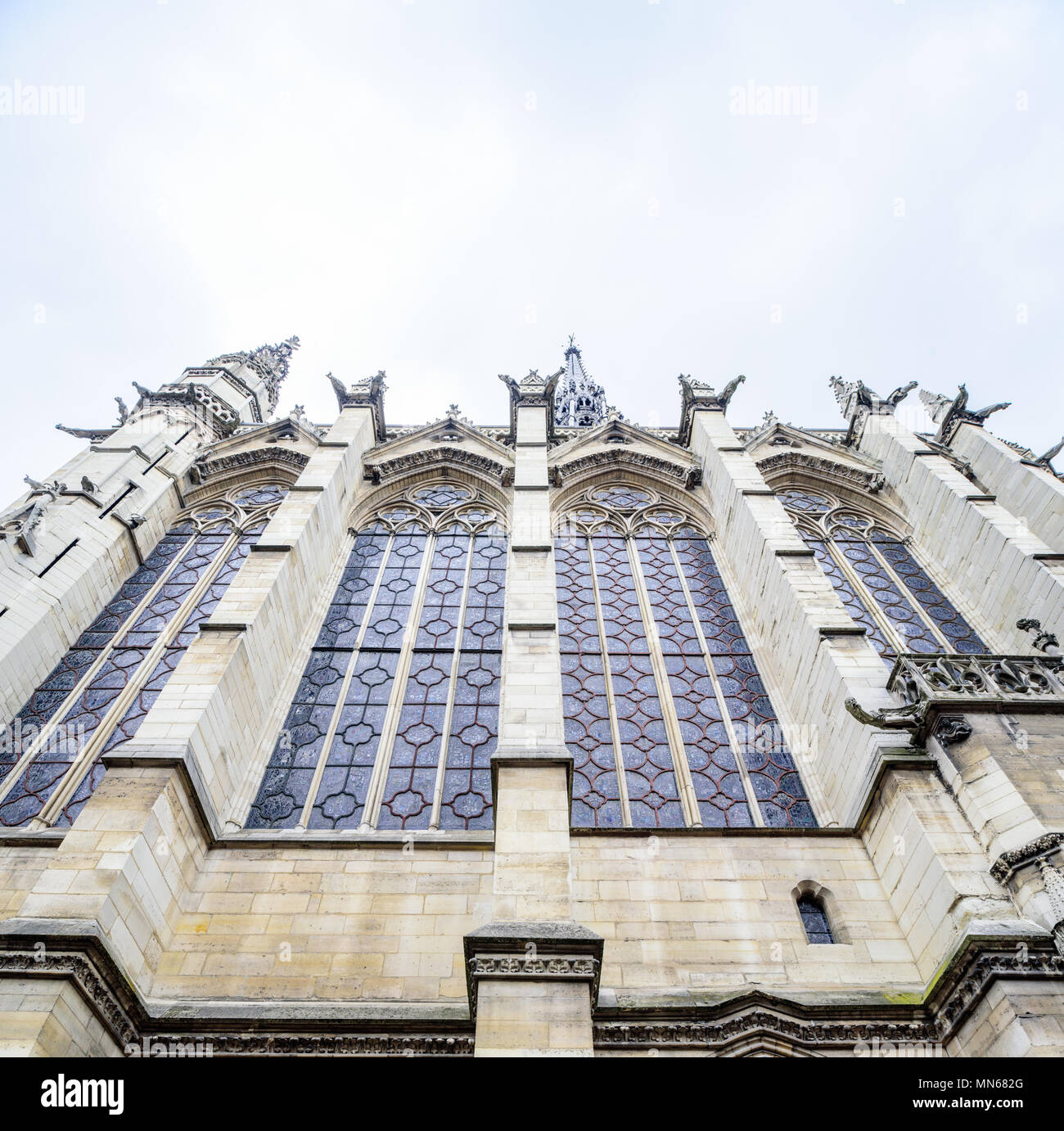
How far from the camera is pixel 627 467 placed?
15820 millimetres

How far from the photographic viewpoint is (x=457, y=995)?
6672mm

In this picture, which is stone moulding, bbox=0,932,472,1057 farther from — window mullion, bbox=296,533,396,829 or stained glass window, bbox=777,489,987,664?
stained glass window, bbox=777,489,987,664

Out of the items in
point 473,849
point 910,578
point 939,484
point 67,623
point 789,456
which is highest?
point 789,456

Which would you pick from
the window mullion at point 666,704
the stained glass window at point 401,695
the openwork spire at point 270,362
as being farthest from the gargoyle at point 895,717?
the openwork spire at point 270,362

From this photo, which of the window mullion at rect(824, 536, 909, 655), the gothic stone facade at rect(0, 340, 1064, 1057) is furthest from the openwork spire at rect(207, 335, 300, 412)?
the window mullion at rect(824, 536, 909, 655)

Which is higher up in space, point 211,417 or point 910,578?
point 211,417

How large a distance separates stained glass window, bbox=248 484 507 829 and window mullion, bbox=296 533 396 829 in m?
0.02

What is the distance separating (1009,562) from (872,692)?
435 centimetres

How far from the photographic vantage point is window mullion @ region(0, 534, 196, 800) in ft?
30.5

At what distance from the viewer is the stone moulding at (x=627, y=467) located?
49.3 feet

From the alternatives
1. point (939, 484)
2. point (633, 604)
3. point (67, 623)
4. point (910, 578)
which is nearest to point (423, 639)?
point (633, 604)

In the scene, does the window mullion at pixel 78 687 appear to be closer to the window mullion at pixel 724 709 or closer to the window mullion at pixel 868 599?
the window mullion at pixel 724 709

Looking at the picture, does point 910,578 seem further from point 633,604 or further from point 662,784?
point 662,784

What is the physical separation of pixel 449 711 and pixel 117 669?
4474 millimetres
